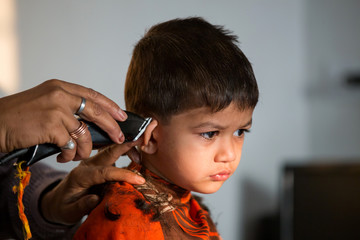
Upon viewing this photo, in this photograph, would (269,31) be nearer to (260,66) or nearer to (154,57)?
(260,66)

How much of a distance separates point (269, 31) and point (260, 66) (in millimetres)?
216

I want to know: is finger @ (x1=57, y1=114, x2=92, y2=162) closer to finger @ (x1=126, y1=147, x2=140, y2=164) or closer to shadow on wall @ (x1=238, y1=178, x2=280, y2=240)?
finger @ (x1=126, y1=147, x2=140, y2=164)

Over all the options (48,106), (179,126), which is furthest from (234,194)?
(48,106)

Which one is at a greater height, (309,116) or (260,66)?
(260,66)

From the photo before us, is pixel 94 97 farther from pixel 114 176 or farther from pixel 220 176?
pixel 220 176

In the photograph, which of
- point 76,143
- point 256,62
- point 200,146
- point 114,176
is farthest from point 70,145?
point 256,62

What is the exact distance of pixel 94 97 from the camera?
0.75 meters

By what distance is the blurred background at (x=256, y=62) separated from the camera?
133 centimetres

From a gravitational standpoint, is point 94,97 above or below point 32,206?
above

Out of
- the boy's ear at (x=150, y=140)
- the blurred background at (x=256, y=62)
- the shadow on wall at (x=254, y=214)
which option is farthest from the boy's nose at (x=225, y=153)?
the shadow on wall at (x=254, y=214)

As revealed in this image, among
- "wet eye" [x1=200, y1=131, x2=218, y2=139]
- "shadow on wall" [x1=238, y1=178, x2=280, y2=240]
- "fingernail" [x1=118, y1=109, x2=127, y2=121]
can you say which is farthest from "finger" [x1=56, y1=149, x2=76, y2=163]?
"shadow on wall" [x1=238, y1=178, x2=280, y2=240]

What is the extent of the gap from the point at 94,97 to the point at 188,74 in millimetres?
194

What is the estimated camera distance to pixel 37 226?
1.06 meters

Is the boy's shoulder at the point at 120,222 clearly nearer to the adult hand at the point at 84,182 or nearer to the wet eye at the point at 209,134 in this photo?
the adult hand at the point at 84,182
